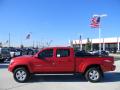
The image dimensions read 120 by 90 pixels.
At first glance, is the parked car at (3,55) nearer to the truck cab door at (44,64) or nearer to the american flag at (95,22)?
the american flag at (95,22)

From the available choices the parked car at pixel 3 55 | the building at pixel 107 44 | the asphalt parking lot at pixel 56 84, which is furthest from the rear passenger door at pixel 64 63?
the building at pixel 107 44

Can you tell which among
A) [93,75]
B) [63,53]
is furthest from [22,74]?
[93,75]

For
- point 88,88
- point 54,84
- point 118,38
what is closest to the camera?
point 88,88

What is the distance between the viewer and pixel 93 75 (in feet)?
46.8

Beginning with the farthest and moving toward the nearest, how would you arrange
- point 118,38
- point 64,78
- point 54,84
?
point 118,38, point 64,78, point 54,84

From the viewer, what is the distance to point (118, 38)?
101188mm

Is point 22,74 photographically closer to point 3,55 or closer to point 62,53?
point 62,53

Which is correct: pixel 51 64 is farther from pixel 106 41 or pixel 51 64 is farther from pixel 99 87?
pixel 106 41

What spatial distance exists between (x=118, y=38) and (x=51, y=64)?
89156mm

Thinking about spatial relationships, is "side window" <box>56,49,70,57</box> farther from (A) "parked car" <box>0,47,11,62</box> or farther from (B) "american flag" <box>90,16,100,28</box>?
(B) "american flag" <box>90,16,100,28</box>

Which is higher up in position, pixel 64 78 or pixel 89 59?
pixel 89 59

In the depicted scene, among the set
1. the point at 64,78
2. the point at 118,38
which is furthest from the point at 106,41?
the point at 64,78

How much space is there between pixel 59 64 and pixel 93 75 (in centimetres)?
165

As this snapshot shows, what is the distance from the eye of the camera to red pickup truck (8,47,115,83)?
46.7ft
